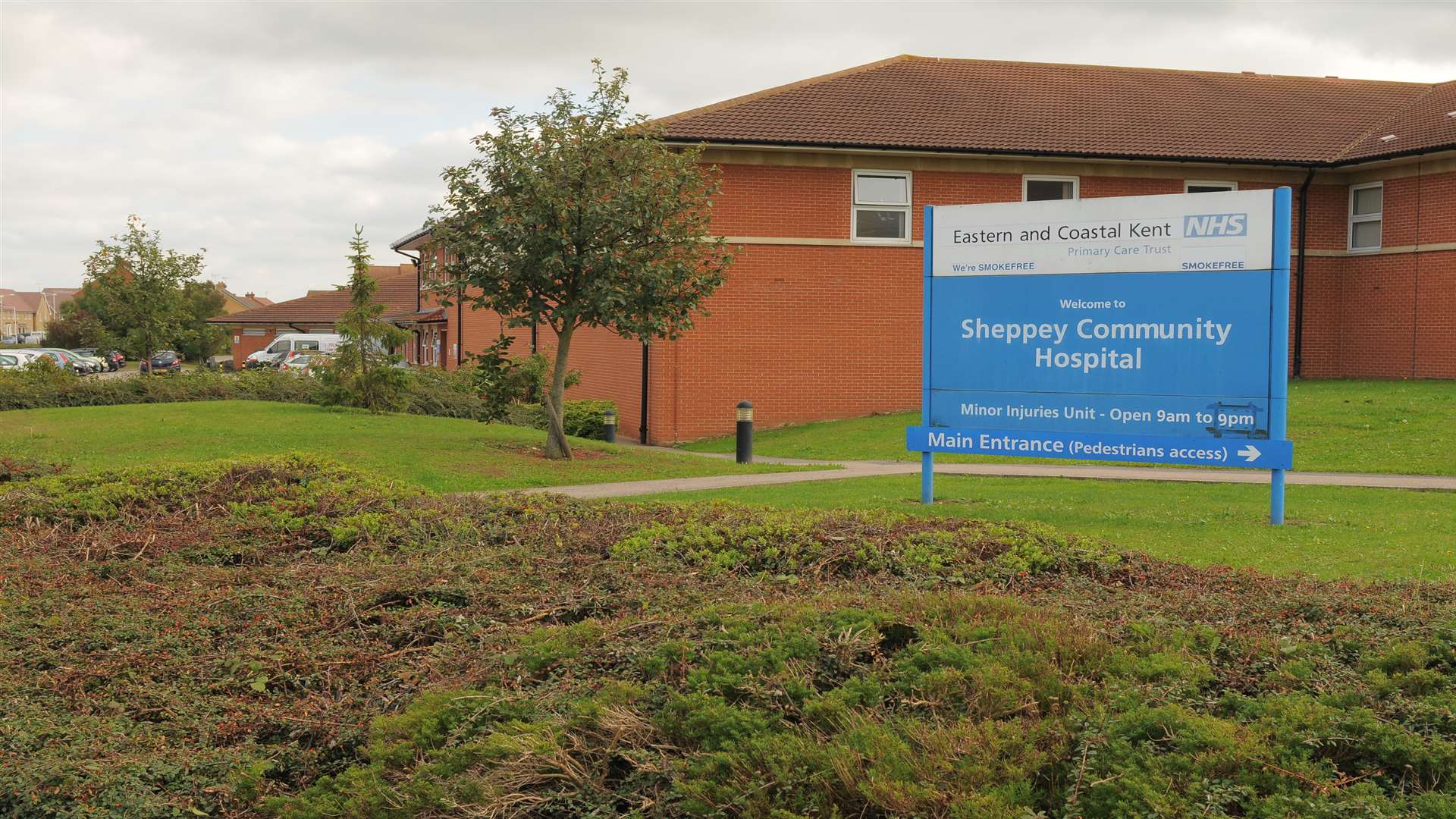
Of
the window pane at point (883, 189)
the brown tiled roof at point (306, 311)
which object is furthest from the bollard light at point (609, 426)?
the brown tiled roof at point (306, 311)

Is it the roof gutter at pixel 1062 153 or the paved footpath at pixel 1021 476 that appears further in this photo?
the roof gutter at pixel 1062 153

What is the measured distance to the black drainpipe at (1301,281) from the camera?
26.2m

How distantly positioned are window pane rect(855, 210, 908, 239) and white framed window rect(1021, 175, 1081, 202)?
2.61 meters

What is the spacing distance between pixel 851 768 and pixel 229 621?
383 centimetres

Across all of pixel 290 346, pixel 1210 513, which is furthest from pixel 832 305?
pixel 290 346

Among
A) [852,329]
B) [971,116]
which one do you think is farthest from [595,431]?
[971,116]

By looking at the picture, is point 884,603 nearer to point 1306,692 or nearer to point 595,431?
point 1306,692

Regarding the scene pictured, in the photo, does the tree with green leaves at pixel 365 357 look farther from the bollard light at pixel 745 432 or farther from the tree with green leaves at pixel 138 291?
the tree with green leaves at pixel 138 291

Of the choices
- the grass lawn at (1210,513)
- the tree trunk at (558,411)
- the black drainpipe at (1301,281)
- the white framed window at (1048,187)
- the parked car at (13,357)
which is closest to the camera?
the grass lawn at (1210,513)

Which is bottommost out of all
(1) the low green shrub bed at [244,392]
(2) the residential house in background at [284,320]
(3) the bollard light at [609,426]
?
(3) the bollard light at [609,426]

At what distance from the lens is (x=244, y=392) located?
27.5m

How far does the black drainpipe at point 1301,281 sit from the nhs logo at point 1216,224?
17.2m

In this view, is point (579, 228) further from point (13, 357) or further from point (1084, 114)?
point (13, 357)

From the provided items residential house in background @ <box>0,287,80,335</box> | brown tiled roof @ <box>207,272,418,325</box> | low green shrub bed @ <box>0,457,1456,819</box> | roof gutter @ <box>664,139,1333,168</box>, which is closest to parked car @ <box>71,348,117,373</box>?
brown tiled roof @ <box>207,272,418,325</box>
